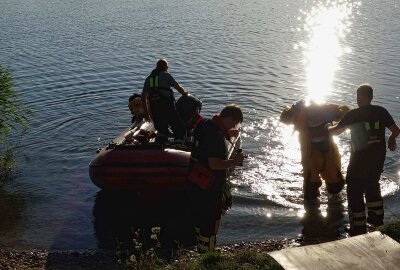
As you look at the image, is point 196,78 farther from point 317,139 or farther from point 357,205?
point 357,205

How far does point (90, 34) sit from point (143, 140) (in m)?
18.1

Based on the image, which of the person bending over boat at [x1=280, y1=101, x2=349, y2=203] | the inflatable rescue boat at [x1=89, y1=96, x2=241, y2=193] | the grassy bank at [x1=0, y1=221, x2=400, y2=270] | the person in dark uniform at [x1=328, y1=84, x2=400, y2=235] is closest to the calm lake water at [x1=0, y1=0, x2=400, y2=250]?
the grassy bank at [x1=0, y1=221, x2=400, y2=270]

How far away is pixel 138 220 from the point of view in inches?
344

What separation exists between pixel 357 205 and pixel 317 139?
1628 millimetres

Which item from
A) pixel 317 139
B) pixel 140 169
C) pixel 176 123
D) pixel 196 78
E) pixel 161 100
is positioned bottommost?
pixel 140 169

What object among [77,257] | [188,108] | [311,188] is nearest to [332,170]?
[311,188]

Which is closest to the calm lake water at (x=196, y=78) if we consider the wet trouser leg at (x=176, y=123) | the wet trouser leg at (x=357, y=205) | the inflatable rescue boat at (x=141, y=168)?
the inflatable rescue boat at (x=141, y=168)

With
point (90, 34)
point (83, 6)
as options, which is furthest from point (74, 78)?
point (83, 6)

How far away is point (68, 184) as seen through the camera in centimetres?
1032

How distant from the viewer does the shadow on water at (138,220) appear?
8.05 meters

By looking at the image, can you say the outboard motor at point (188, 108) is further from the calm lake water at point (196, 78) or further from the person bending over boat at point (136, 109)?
the calm lake water at point (196, 78)

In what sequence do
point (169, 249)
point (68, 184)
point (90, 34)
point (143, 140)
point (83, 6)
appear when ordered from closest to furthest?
point (169, 249) → point (143, 140) → point (68, 184) → point (90, 34) → point (83, 6)

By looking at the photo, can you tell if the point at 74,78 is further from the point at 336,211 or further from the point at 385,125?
the point at 385,125

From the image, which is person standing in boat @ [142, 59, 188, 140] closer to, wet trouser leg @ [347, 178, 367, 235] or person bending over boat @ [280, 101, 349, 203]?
person bending over boat @ [280, 101, 349, 203]
